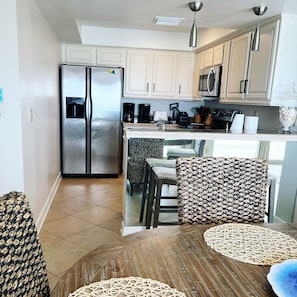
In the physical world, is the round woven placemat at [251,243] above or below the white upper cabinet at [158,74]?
below

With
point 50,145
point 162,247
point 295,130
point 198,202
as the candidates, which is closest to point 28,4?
point 50,145

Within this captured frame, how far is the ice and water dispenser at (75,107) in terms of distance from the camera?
4223 mm

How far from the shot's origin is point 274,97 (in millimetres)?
2674

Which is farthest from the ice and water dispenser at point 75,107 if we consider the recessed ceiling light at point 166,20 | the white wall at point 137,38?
the recessed ceiling light at point 166,20

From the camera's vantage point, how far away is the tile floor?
2.34 m

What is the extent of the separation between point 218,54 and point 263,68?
1.08 meters

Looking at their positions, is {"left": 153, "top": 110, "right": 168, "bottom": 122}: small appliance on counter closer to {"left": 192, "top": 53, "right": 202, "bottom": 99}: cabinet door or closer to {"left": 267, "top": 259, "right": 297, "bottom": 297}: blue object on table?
{"left": 192, "top": 53, "right": 202, "bottom": 99}: cabinet door

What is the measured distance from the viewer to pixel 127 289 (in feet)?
2.46

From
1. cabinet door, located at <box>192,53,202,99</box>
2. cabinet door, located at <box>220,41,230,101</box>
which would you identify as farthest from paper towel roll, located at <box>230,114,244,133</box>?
cabinet door, located at <box>192,53,202,99</box>

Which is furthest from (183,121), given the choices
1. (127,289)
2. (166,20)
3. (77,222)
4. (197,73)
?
(127,289)

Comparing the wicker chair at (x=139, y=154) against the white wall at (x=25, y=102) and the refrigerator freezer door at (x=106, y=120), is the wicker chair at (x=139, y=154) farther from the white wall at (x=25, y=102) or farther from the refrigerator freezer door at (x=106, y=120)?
the refrigerator freezer door at (x=106, y=120)

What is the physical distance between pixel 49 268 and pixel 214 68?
309cm

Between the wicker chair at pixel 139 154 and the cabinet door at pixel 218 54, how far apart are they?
72.9 inches

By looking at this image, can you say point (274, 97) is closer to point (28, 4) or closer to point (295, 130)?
point (295, 130)
